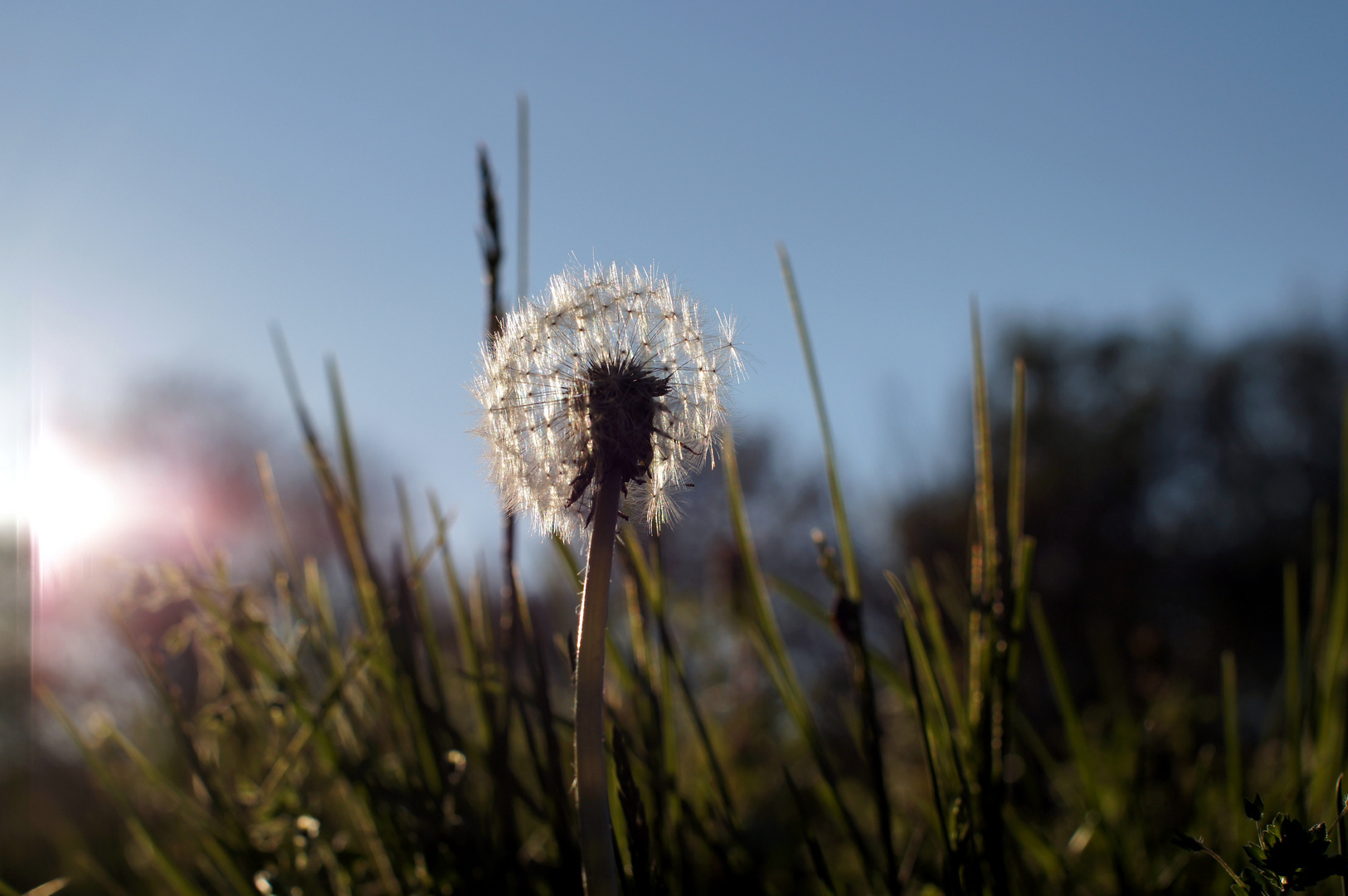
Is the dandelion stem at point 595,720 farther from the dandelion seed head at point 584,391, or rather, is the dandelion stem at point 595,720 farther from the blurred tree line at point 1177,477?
the blurred tree line at point 1177,477

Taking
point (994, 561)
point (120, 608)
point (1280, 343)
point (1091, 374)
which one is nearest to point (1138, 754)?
point (994, 561)

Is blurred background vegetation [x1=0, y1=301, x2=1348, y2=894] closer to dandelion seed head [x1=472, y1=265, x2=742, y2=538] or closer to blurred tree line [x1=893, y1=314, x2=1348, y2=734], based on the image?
dandelion seed head [x1=472, y1=265, x2=742, y2=538]

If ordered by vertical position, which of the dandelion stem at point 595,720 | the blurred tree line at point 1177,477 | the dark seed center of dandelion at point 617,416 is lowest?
the blurred tree line at point 1177,477

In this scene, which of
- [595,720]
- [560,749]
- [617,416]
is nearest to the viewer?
[595,720]

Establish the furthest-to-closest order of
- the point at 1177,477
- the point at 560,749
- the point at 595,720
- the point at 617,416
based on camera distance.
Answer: the point at 1177,477, the point at 560,749, the point at 617,416, the point at 595,720

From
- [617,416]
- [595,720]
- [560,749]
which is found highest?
[617,416]

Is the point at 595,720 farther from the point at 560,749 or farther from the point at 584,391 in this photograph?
the point at 560,749

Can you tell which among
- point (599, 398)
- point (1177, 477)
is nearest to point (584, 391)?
point (599, 398)

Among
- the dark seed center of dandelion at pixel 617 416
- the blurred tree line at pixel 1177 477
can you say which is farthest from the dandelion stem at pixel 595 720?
the blurred tree line at pixel 1177 477
